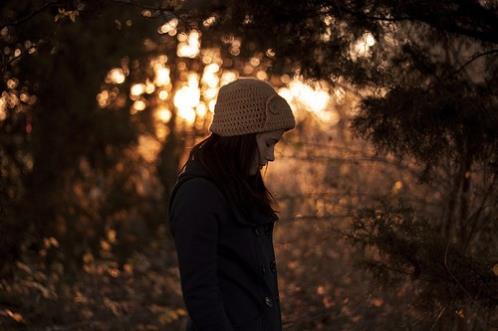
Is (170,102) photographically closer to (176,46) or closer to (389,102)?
(176,46)

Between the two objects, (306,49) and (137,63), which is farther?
(137,63)

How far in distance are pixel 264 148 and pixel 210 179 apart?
0.92 ft

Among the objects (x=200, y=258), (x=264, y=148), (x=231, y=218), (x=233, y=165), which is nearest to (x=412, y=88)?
(x=264, y=148)

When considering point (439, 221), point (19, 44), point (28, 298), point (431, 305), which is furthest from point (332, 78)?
point (28, 298)

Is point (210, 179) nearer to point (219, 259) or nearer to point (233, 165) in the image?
point (233, 165)

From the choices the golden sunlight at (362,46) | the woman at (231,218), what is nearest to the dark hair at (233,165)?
the woman at (231,218)

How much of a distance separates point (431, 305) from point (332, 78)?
4.54 feet

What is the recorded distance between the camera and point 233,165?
2467mm

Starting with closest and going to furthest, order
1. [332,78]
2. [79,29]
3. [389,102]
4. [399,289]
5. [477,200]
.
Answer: [389,102] < [332,78] < [477,200] < [399,289] < [79,29]

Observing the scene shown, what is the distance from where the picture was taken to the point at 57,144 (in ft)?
27.4

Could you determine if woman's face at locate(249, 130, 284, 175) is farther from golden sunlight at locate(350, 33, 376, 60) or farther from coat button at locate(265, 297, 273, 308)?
golden sunlight at locate(350, 33, 376, 60)

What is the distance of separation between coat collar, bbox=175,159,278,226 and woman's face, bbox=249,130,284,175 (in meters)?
0.17

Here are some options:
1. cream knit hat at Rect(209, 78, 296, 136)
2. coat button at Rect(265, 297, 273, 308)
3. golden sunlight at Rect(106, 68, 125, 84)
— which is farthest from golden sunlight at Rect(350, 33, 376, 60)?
golden sunlight at Rect(106, 68, 125, 84)

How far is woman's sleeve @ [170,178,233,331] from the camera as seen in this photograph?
2258 mm
